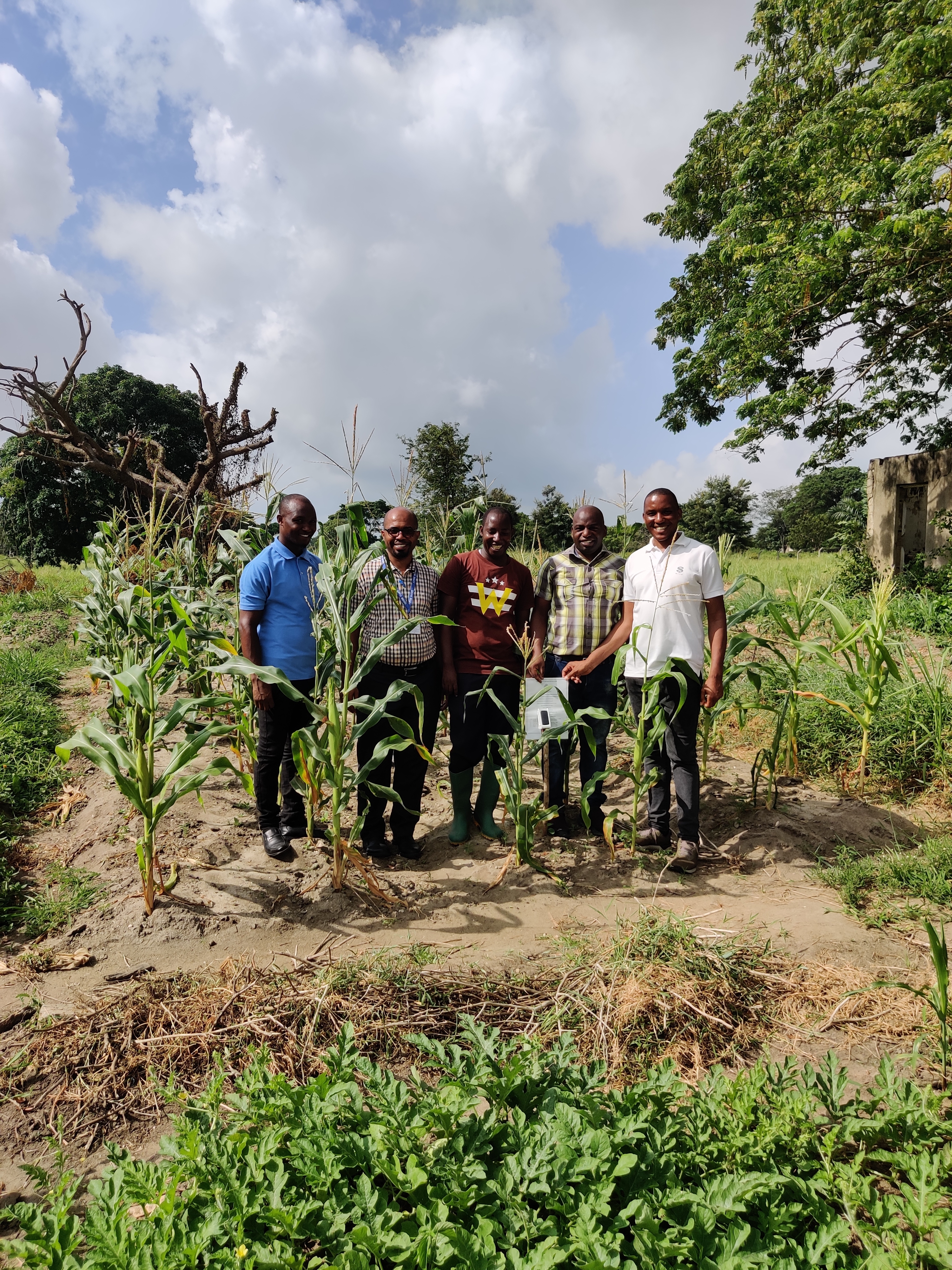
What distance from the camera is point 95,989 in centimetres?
244

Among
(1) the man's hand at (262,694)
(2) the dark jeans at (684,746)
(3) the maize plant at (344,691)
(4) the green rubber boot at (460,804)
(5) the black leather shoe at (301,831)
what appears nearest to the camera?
(3) the maize plant at (344,691)

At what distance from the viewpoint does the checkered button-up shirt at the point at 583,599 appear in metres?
3.47

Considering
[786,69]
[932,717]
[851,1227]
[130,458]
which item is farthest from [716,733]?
[786,69]

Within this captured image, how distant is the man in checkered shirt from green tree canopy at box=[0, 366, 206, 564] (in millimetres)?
20104

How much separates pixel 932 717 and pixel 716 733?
1400 millimetres

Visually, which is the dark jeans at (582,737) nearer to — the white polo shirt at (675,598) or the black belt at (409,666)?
the white polo shirt at (675,598)

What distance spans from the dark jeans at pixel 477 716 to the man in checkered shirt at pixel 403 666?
116 mm

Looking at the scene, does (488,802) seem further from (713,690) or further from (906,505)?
(906,505)

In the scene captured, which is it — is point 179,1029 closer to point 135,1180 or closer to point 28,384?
point 135,1180

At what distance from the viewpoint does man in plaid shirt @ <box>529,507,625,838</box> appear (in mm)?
3467

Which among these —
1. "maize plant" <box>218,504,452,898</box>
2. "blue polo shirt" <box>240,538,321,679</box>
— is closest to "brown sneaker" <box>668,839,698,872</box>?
"maize plant" <box>218,504,452,898</box>

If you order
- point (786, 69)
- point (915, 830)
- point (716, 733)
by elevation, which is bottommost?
point (915, 830)

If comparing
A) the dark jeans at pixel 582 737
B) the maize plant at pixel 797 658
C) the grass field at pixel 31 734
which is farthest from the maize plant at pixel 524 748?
the grass field at pixel 31 734

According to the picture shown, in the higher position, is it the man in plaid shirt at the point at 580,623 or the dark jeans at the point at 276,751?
the man in plaid shirt at the point at 580,623
